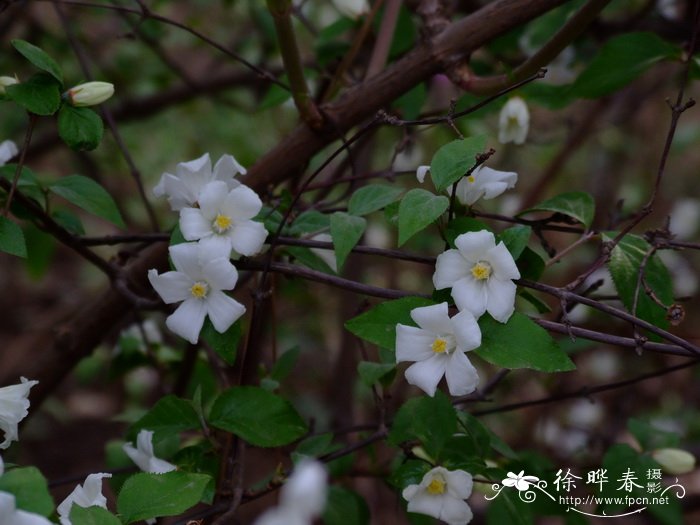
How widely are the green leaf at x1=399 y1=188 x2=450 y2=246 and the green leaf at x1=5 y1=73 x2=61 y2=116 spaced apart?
408mm

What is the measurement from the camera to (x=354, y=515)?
1094mm

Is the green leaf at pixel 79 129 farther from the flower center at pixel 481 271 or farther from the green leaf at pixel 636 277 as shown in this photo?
the green leaf at pixel 636 277

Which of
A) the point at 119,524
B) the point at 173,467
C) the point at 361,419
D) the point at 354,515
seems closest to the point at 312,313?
the point at 361,419

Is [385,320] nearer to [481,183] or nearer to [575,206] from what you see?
[481,183]

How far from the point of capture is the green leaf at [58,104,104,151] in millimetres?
885

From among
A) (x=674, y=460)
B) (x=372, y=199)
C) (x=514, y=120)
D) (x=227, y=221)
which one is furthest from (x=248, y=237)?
(x=674, y=460)

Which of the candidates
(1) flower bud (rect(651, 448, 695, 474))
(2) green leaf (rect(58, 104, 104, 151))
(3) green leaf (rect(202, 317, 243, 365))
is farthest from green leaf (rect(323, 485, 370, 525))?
(2) green leaf (rect(58, 104, 104, 151))

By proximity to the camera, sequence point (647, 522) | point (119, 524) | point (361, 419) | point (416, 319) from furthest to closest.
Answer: point (361, 419) < point (647, 522) < point (416, 319) < point (119, 524)

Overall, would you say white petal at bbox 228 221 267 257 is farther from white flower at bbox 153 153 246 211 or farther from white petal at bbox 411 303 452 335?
white petal at bbox 411 303 452 335

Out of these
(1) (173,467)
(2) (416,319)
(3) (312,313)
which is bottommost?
(3) (312,313)

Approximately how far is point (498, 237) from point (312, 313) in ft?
6.14

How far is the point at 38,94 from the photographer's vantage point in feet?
2.88

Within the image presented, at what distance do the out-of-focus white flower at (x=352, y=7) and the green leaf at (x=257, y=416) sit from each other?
0.73m

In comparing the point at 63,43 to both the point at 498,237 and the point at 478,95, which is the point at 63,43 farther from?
the point at 498,237
